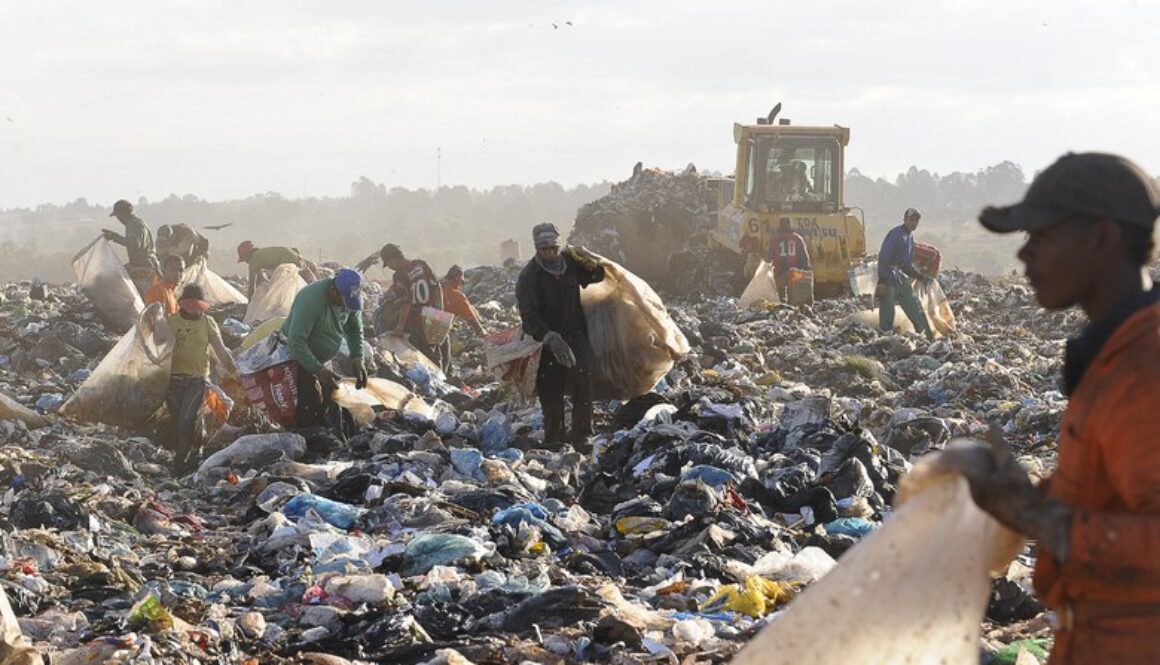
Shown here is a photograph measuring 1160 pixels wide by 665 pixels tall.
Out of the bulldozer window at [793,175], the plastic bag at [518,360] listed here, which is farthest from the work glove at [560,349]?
the bulldozer window at [793,175]

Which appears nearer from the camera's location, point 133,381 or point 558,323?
point 558,323

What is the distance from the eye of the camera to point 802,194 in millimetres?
19875

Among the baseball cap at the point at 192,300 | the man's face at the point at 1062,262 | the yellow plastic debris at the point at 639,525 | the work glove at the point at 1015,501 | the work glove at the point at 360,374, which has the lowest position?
the yellow plastic debris at the point at 639,525

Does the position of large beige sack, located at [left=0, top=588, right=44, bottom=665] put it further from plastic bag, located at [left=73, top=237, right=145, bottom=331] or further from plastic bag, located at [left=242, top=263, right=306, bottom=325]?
plastic bag, located at [left=73, top=237, right=145, bottom=331]

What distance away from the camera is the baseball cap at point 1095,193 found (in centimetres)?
204

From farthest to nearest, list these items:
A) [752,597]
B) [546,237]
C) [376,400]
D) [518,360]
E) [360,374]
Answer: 1. [376,400]
2. [360,374]
3. [518,360]
4. [546,237]
5. [752,597]

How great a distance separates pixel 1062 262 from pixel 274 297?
12.9 metres

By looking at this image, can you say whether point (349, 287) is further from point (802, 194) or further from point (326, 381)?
point (802, 194)

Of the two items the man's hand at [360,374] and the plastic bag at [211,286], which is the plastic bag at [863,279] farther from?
the man's hand at [360,374]

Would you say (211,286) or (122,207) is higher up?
(122,207)

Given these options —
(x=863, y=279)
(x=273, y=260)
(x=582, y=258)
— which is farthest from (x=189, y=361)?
(x=863, y=279)

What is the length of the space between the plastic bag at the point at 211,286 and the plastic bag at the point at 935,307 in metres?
7.68

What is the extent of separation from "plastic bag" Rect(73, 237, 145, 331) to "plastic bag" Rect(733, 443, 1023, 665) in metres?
13.8

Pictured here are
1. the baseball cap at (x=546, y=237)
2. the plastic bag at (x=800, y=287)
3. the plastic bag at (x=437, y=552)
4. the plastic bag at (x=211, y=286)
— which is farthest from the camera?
the plastic bag at (x=800, y=287)
